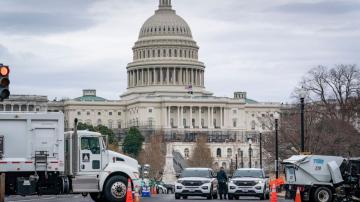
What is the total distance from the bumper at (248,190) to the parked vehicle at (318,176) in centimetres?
797

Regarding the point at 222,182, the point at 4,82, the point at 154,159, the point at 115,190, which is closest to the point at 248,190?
the point at 222,182

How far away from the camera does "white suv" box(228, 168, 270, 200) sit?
182 feet

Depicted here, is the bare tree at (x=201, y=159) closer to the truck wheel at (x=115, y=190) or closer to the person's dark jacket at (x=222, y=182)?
the person's dark jacket at (x=222, y=182)

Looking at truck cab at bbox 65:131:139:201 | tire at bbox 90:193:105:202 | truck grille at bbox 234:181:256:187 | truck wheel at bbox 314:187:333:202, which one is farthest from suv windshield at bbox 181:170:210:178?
truck wheel at bbox 314:187:333:202

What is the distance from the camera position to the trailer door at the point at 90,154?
46469 millimetres

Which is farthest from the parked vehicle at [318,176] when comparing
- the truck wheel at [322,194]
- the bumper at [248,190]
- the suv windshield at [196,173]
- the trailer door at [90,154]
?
the suv windshield at [196,173]

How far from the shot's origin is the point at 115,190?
45938 millimetres

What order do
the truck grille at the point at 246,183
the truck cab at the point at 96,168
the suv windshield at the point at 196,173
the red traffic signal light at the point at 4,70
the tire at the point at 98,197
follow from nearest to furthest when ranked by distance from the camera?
the red traffic signal light at the point at 4,70 < the truck cab at the point at 96,168 < the tire at the point at 98,197 < the truck grille at the point at 246,183 < the suv windshield at the point at 196,173

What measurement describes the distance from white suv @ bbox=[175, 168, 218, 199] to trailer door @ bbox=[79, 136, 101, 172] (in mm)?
9984

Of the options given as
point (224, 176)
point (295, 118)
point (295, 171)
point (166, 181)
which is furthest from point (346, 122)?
point (295, 171)

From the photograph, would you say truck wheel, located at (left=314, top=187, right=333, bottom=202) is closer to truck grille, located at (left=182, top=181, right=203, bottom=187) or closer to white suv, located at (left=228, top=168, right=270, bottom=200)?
white suv, located at (left=228, top=168, right=270, bottom=200)

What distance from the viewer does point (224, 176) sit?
58688 mm

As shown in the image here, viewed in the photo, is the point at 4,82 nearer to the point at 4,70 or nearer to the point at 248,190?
the point at 4,70

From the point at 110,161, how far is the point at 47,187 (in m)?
2.73
